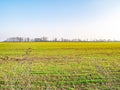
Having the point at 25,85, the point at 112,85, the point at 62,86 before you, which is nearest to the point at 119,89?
the point at 112,85

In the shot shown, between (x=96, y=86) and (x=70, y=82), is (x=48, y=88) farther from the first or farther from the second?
(x=96, y=86)

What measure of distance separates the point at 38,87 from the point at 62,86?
1.10 m

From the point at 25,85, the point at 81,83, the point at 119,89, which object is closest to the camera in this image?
the point at 119,89

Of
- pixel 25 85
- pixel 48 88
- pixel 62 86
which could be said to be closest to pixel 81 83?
pixel 62 86

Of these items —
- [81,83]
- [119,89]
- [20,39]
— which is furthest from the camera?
[20,39]

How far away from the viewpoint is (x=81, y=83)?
888cm

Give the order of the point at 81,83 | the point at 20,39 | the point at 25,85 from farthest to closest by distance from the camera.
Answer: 1. the point at 20,39
2. the point at 81,83
3. the point at 25,85

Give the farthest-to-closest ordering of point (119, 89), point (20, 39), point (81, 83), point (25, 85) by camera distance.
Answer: point (20, 39), point (81, 83), point (25, 85), point (119, 89)

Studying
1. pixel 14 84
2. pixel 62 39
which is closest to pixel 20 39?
pixel 62 39

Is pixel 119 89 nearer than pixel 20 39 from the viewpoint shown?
Yes

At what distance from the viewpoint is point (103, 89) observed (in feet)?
25.4

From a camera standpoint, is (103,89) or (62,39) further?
(62,39)

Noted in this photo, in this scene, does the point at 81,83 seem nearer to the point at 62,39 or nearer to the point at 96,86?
the point at 96,86

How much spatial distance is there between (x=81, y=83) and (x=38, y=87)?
2206 mm
